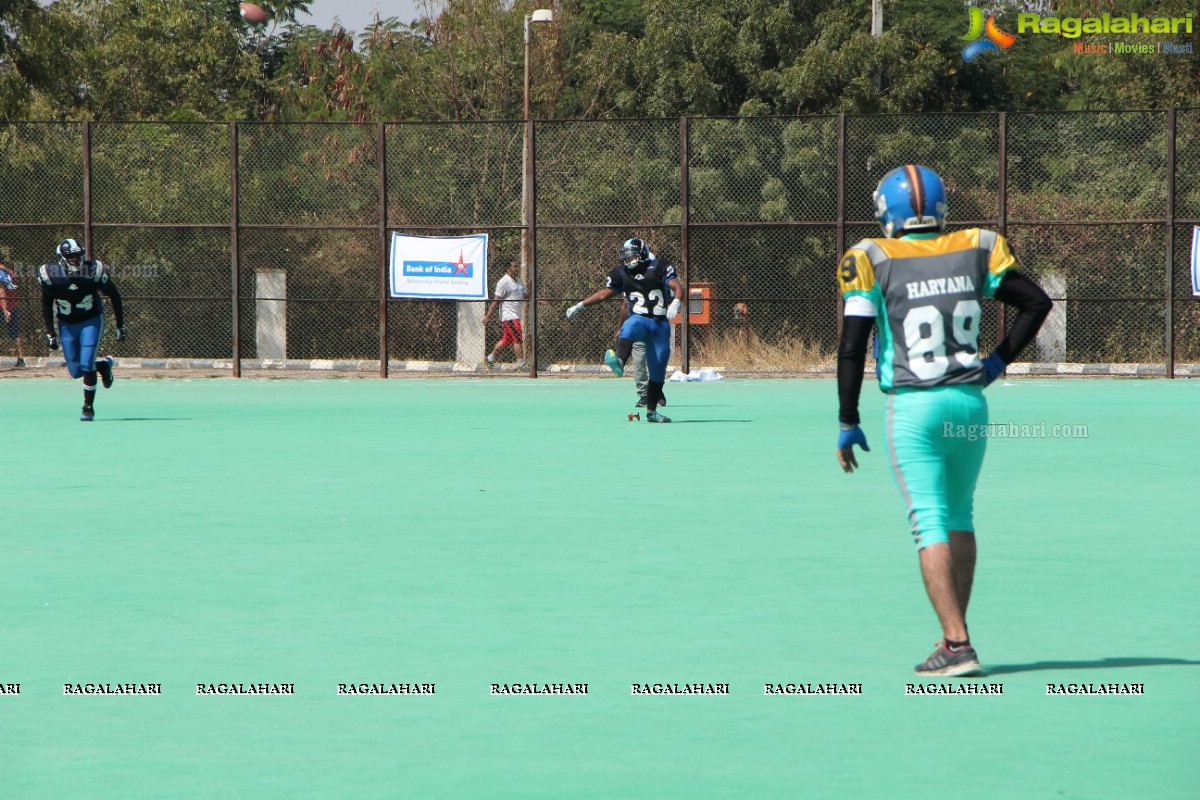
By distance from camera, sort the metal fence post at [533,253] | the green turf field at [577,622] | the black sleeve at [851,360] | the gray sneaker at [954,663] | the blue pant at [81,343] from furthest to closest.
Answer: the metal fence post at [533,253]
the blue pant at [81,343]
the black sleeve at [851,360]
the gray sneaker at [954,663]
the green turf field at [577,622]

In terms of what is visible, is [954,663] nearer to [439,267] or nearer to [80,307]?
[80,307]

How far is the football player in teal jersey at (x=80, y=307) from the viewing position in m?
18.8

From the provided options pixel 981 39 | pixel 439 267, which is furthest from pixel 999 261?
pixel 981 39

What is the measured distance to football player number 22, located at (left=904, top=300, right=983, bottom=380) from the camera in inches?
253

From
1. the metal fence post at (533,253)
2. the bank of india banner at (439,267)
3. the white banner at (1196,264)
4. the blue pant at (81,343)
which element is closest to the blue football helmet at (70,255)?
the blue pant at (81,343)

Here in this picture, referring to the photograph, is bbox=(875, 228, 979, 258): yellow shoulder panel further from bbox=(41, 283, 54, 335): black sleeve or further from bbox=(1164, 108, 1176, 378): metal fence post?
bbox=(1164, 108, 1176, 378): metal fence post

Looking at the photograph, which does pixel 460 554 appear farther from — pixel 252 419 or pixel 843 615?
pixel 252 419

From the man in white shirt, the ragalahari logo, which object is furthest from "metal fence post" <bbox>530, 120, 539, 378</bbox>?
the ragalahari logo

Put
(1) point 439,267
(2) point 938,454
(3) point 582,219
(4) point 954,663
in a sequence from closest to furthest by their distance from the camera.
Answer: (4) point 954,663 → (2) point 938,454 → (1) point 439,267 → (3) point 582,219

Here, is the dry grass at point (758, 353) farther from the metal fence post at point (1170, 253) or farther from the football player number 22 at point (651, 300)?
the football player number 22 at point (651, 300)

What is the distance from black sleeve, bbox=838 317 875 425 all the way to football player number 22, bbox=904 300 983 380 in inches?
6.6

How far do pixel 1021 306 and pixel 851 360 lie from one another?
0.70m

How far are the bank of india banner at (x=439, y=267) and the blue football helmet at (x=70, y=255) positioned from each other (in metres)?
8.83

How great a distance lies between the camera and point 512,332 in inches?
1131
